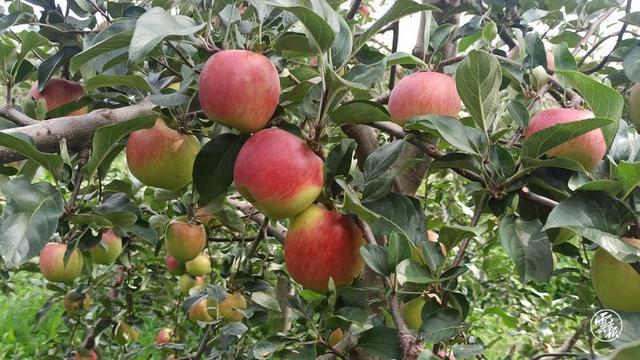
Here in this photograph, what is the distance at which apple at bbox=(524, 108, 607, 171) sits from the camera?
0.69 meters

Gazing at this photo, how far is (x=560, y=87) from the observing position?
825mm

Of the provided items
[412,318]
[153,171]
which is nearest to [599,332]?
[412,318]

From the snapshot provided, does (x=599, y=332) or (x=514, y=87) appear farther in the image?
(x=514, y=87)

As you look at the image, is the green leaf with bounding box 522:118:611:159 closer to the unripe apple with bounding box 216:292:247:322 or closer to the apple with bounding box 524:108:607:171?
the apple with bounding box 524:108:607:171

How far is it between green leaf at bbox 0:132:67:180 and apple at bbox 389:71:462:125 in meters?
0.47

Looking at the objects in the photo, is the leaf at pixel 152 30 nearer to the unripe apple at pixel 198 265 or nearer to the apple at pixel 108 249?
the apple at pixel 108 249

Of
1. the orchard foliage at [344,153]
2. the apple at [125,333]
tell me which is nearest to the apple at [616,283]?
the orchard foliage at [344,153]

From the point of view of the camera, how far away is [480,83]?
660 mm

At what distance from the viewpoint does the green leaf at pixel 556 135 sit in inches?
23.3

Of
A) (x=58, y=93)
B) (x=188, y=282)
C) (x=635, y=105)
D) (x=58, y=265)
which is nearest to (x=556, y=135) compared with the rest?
(x=635, y=105)

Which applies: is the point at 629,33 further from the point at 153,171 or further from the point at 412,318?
the point at 153,171

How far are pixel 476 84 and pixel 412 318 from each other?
339mm

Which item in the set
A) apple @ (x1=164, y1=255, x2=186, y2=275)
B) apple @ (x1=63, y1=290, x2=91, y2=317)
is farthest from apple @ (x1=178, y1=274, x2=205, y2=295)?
apple @ (x1=63, y1=290, x2=91, y2=317)

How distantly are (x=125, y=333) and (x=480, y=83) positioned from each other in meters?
1.61
